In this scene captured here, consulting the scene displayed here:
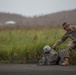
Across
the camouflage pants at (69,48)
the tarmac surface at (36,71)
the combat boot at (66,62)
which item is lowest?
the tarmac surface at (36,71)

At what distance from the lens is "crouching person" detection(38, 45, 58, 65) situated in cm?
1438

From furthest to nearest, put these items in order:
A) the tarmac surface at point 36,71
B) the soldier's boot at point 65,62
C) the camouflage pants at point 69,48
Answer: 1. the camouflage pants at point 69,48
2. the soldier's boot at point 65,62
3. the tarmac surface at point 36,71

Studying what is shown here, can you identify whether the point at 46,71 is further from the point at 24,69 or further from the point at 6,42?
the point at 6,42

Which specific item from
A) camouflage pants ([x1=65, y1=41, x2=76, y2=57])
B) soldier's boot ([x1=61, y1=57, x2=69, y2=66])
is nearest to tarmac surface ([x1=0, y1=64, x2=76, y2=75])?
soldier's boot ([x1=61, y1=57, x2=69, y2=66])

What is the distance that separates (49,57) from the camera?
1443 cm

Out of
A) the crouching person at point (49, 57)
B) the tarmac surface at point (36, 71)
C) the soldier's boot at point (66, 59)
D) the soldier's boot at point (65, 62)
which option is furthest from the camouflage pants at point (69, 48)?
the tarmac surface at point (36, 71)

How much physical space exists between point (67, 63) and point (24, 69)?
2053 millimetres

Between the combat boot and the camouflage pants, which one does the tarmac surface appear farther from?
the camouflage pants

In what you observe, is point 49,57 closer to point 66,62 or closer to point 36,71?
point 66,62

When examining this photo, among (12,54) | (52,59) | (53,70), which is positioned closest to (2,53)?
(12,54)

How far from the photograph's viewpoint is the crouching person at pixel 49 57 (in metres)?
14.4

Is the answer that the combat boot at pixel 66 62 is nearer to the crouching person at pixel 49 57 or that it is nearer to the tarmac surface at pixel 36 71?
the crouching person at pixel 49 57

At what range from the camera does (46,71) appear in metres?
12.2

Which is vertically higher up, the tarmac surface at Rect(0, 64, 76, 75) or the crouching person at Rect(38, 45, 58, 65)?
the crouching person at Rect(38, 45, 58, 65)
